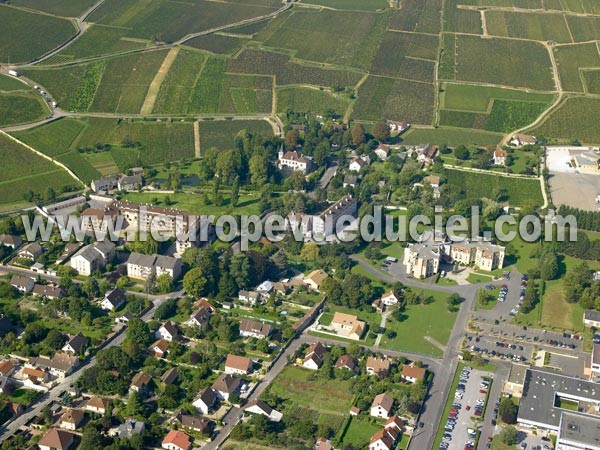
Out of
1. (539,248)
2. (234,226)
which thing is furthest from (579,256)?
(234,226)

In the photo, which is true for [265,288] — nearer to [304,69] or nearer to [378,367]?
[378,367]

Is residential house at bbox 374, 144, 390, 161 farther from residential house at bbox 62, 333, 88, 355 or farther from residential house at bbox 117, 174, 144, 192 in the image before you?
residential house at bbox 62, 333, 88, 355

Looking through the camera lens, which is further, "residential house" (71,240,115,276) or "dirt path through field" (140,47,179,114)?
"dirt path through field" (140,47,179,114)

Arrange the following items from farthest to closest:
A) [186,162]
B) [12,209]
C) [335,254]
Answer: [186,162] < [12,209] < [335,254]

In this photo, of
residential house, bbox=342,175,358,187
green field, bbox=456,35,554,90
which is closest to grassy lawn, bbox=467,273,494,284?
residential house, bbox=342,175,358,187

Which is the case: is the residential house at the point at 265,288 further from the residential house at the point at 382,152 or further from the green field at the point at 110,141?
the residential house at the point at 382,152

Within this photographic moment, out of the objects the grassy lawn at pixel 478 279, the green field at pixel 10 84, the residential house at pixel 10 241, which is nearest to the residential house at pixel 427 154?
the grassy lawn at pixel 478 279

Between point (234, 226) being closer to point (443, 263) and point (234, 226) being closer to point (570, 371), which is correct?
point (443, 263)
